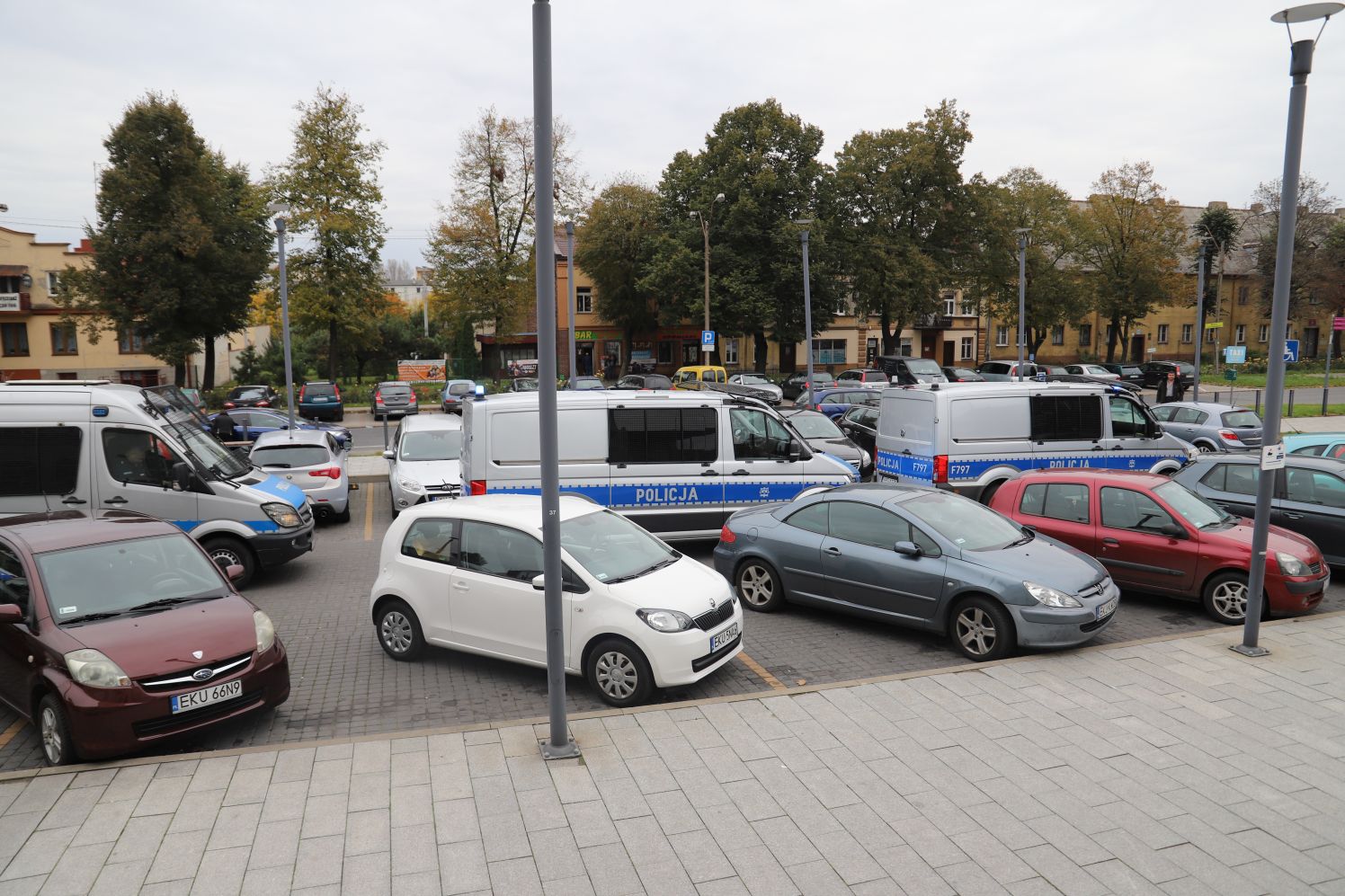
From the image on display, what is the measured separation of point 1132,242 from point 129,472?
55750mm

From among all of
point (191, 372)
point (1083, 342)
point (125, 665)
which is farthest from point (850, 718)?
point (1083, 342)

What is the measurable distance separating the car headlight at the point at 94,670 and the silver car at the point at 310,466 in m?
9.09

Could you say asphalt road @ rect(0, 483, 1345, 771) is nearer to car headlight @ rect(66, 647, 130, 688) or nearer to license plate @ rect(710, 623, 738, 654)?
license plate @ rect(710, 623, 738, 654)

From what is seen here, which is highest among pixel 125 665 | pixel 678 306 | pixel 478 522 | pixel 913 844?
pixel 678 306

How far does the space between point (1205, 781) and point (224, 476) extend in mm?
10934

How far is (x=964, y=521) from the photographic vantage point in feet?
28.4

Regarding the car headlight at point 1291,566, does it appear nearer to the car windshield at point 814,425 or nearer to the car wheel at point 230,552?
the car windshield at point 814,425

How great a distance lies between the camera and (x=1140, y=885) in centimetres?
452

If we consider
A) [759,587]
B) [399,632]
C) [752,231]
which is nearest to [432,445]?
[399,632]

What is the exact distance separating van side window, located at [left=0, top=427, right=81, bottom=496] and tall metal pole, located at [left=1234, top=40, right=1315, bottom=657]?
12.7 m

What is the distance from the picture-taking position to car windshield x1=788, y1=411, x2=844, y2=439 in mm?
18125

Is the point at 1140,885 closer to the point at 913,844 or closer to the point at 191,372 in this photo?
the point at 913,844

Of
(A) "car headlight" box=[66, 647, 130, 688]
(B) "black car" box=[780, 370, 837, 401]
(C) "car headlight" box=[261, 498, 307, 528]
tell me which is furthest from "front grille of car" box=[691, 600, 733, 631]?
(B) "black car" box=[780, 370, 837, 401]

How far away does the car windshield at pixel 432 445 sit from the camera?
1551 cm
